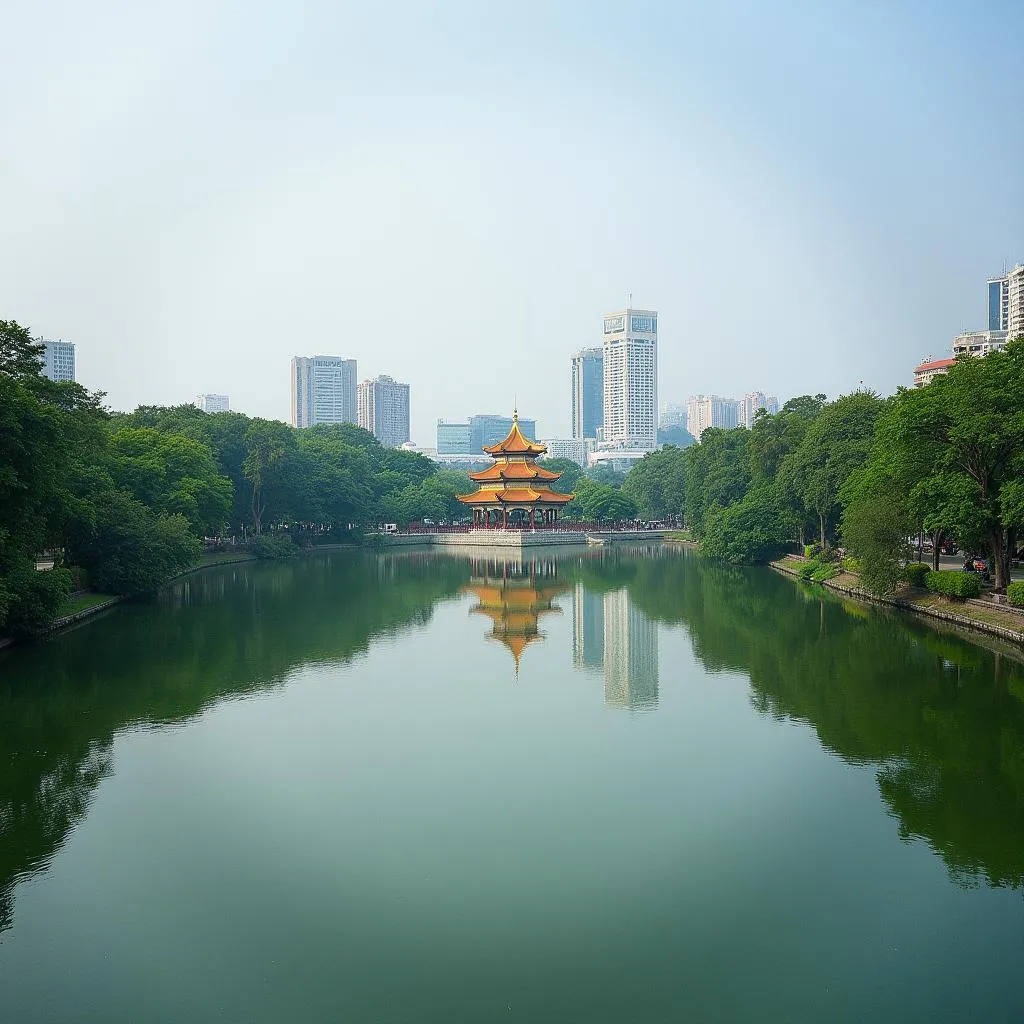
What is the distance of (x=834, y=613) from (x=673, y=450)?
5371cm

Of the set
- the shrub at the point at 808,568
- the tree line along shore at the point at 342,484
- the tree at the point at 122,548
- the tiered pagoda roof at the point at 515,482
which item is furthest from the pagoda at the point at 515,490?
the tree at the point at 122,548

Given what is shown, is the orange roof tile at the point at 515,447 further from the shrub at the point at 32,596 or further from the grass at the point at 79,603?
the shrub at the point at 32,596

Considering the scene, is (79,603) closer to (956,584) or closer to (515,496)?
(956,584)

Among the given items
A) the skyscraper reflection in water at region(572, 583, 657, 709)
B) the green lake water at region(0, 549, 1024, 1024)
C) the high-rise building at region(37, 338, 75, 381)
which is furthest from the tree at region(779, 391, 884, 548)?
the high-rise building at region(37, 338, 75, 381)

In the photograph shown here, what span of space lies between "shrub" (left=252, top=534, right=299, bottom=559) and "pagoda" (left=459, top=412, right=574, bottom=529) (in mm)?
15524

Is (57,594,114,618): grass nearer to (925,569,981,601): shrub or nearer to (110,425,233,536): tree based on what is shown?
(110,425,233,536): tree

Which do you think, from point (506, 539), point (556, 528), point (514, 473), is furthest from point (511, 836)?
point (556, 528)

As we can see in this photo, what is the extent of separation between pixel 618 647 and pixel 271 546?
32.5m

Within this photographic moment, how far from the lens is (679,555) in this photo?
184 ft

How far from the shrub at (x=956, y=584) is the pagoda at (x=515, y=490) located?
38.3 meters

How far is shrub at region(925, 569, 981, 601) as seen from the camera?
2559 centimetres

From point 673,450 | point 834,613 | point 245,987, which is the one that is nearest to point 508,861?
point 245,987

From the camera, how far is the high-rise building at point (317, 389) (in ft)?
611

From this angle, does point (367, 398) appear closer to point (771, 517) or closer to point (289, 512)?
point (289, 512)
